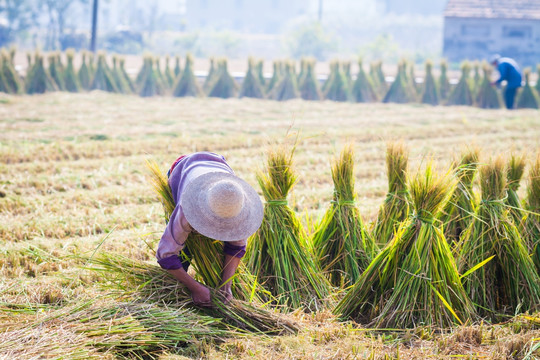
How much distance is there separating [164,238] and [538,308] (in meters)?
2.11

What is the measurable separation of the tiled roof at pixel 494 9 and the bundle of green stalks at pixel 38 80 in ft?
72.9

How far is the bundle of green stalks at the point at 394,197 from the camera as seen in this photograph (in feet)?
13.1

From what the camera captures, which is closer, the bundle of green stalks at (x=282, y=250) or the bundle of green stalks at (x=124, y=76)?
the bundle of green stalks at (x=282, y=250)

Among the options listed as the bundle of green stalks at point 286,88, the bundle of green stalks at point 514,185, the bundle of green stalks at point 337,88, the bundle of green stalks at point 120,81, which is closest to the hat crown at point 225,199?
the bundle of green stalks at point 514,185

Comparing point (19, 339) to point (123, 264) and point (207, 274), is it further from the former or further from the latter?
point (207, 274)

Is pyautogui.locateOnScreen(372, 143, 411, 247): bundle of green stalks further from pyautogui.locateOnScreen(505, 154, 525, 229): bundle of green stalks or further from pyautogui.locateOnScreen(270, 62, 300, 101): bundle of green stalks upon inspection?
pyautogui.locateOnScreen(270, 62, 300, 101): bundle of green stalks

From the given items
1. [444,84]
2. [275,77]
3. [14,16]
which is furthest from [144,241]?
[14,16]

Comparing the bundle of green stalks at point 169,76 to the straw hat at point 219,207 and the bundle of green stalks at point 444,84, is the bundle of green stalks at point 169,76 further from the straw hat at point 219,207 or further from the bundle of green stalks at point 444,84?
the straw hat at point 219,207

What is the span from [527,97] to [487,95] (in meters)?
0.95

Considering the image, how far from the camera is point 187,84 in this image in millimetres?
16016

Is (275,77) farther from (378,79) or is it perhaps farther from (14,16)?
(14,16)

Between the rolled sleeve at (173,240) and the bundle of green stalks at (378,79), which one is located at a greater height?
the bundle of green stalks at (378,79)

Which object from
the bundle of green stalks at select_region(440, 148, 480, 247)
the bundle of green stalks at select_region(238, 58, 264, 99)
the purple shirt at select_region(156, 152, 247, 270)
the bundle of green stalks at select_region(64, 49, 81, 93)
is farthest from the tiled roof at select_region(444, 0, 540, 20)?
the purple shirt at select_region(156, 152, 247, 270)

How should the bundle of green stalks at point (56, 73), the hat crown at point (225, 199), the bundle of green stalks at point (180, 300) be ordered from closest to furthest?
1. the hat crown at point (225, 199)
2. the bundle of green stalks at point (180, 300)
3. the bundle of green stalks at point (56, 73)
